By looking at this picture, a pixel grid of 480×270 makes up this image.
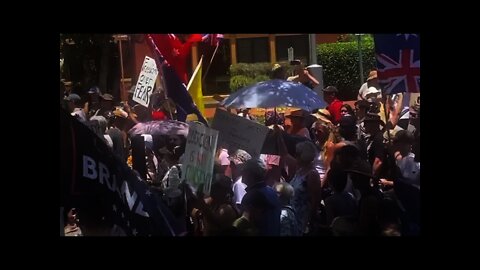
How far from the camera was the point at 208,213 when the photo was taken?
495 cm

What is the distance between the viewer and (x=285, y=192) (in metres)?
5.14

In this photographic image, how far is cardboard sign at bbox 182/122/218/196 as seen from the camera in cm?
519

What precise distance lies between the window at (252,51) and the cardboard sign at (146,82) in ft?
29.9

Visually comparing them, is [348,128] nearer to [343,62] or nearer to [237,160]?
[237,160]

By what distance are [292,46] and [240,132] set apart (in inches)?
418

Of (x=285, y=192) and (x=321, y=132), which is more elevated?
(x=321, y=132)

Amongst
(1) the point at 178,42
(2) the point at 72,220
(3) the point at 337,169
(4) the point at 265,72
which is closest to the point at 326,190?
(3) the point at 337,169

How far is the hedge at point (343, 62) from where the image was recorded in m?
17.0

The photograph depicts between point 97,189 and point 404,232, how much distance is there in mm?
1685

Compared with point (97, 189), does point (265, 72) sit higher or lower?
higher

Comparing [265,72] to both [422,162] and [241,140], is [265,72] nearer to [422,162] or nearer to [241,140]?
[241,140]

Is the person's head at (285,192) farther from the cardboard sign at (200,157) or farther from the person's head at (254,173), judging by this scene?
the cardboard sign at (200,157)

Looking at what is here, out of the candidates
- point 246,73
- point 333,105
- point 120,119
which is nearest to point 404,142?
point 333,105

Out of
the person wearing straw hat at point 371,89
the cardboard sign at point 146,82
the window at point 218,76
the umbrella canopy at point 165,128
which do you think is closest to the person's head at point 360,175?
the umbrella canopy at point 165,128
